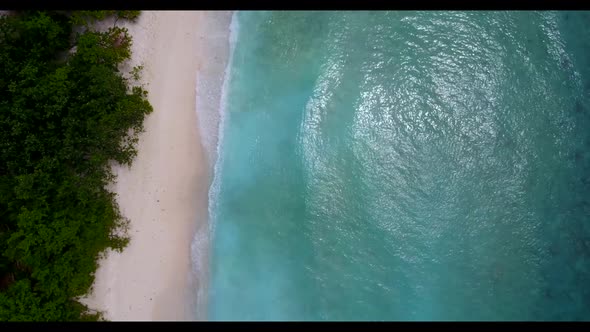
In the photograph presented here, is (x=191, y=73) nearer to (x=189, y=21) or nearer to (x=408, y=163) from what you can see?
(x=189, y=21)

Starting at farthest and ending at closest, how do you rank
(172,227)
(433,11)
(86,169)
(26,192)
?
(433,11), (172,227), (86,169), (26,192)

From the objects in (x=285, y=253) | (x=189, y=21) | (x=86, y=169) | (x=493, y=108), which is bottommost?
(x=285, y=253)

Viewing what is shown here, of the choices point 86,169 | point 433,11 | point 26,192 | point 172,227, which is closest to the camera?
point 26,192

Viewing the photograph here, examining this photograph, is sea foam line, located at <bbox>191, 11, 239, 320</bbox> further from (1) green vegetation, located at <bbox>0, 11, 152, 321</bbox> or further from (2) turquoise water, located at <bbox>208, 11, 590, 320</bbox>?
(1) green vegetation, located at <bbox>0, 11, 152, 321</bbox>

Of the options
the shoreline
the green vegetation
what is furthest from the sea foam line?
the green vegetation

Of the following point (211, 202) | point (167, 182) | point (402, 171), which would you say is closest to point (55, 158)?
point (167, 182)

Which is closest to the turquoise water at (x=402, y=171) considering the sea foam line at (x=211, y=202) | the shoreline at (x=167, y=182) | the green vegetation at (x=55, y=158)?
the sea foam line at (x=211, y=202)

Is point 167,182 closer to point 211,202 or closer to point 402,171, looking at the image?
point 211,202

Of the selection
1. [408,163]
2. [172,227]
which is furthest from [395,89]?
[172,227]
